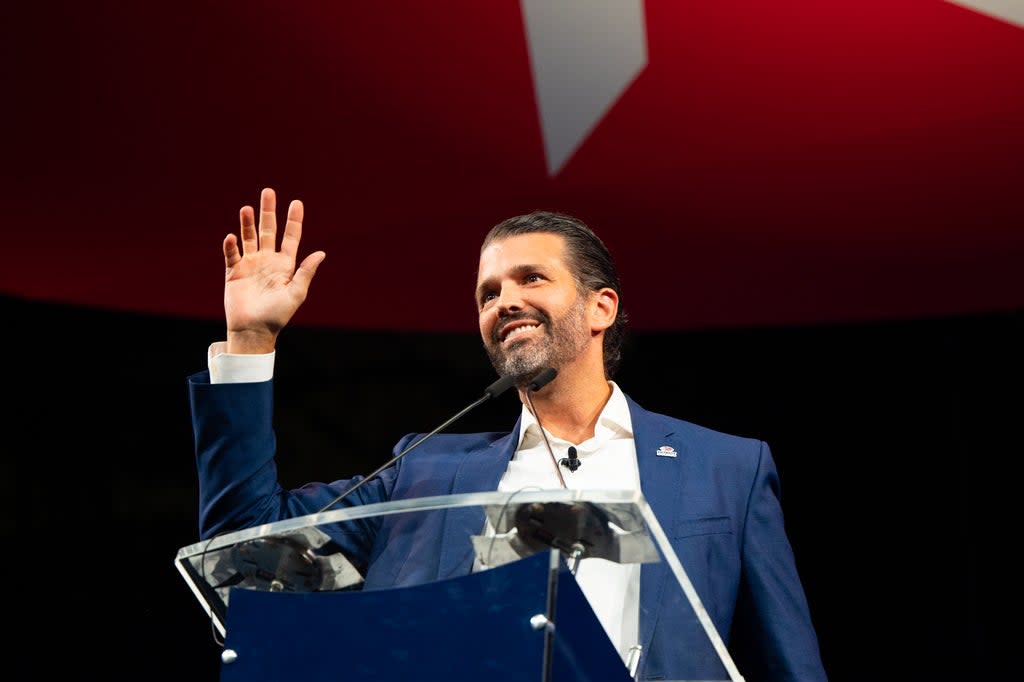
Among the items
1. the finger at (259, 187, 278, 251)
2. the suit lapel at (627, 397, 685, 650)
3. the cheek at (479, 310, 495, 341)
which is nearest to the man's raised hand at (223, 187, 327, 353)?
the finger at (259, 187, 278, 251)

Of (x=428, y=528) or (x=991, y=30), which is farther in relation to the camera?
(x=991, y=30)

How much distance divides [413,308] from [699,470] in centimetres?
197

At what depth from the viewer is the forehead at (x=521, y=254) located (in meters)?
2.40

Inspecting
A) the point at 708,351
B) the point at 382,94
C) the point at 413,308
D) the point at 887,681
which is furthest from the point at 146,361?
the point at 887,681

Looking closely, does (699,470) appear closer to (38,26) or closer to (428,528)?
(428,528)

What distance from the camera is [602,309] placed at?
8.32ft

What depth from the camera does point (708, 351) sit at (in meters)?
3.90

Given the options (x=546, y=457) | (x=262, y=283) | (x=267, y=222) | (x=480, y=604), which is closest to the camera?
(x=480, y=604)

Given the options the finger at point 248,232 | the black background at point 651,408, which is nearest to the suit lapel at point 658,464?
the finger at point 248,232

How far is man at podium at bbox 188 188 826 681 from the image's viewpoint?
74.0 inches

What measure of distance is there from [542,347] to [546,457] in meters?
0.21

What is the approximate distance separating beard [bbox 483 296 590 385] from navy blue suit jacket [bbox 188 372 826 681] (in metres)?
0.14

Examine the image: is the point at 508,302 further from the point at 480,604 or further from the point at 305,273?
the point at 480,604

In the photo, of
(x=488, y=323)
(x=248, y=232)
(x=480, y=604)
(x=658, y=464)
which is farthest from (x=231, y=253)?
(x=480, y=604)
